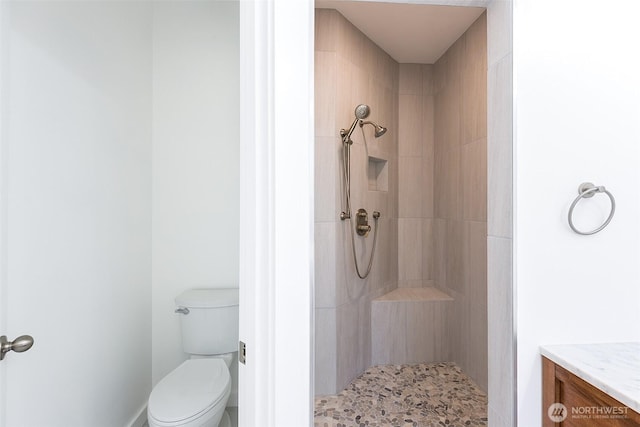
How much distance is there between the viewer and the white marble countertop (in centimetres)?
77

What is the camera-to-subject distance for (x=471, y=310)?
7.64 ft

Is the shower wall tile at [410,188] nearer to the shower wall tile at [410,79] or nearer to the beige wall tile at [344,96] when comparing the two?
the shower wall tile at [410,79]

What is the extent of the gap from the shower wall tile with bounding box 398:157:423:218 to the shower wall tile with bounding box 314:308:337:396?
4.24 ft

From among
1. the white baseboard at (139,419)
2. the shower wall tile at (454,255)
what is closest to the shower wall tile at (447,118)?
the shower wall tile at (454,255)

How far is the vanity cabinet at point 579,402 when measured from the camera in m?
0.79

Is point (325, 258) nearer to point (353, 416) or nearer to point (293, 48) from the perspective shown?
point (353, 416)

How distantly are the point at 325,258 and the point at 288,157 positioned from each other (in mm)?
1368

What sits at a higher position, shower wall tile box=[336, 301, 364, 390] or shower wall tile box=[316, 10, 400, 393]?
shower wall tile box=[316, 10, 400, 393]

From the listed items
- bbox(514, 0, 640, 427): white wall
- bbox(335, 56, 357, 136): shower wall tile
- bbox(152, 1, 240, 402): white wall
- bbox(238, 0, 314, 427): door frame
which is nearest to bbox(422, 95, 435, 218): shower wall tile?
bbox(335, 56, 357, 136): shower wall tile

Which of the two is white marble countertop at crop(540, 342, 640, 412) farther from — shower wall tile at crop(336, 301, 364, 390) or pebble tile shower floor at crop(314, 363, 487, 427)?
shower wall tile at crop(336, 301, 364, 390)

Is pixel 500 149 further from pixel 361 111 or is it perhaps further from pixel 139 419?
pixel 139 419

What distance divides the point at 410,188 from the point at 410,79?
3.21ft

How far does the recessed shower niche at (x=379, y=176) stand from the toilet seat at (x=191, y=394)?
1.74 metres

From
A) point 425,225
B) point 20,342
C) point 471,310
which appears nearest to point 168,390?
point 20,342
